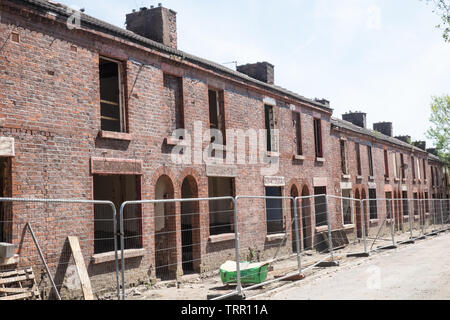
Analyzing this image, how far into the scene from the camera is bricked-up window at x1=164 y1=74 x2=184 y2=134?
13.8 metres

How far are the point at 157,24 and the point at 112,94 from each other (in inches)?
104

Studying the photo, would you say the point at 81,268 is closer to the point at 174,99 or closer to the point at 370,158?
the point at 174,99

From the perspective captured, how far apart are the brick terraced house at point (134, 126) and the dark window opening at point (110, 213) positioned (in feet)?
0.15

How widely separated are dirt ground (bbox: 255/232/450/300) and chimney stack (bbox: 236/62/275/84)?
30.3ft

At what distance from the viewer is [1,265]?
871 centimetres

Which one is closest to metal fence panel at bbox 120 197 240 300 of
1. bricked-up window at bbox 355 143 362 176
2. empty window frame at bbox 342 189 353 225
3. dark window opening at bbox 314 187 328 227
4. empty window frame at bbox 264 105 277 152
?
empty window frame at bbox 264 105 277 152

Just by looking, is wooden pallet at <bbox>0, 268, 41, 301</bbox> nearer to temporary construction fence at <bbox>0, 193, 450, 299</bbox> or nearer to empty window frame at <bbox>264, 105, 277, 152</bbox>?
temporary construction fence at <bbox>0, 193, 450, 299</bbox>

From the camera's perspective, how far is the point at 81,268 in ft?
32.8

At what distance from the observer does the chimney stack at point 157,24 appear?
14.8 meters

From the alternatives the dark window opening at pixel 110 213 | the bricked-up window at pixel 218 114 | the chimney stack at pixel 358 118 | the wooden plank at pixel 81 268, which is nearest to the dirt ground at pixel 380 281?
the wooden plank at pixel 81 268
